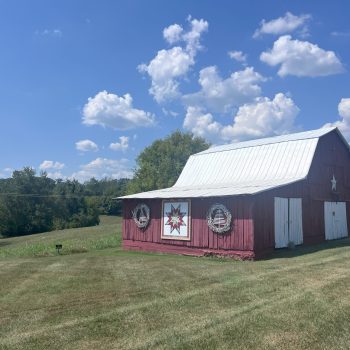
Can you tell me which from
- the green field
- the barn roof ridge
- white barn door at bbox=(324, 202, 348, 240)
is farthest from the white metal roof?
the green field

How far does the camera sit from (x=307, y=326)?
263 inches

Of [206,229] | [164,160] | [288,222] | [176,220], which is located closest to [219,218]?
[206,229]

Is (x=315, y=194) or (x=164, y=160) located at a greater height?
(x=164, y=160)

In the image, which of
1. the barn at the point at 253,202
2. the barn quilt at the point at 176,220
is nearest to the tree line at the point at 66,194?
the barn at the point at 253,202

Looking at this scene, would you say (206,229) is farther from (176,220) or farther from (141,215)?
(141,215)

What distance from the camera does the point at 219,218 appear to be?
→ 17594mm

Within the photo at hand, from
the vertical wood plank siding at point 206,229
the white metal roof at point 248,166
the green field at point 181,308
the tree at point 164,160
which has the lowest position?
the green field at point 181,308

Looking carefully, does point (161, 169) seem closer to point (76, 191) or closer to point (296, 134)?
point (76, 191)

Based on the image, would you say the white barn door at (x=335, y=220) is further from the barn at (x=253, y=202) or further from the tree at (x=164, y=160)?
the tree at (x=164, y=160)

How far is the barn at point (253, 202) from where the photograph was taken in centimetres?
1708

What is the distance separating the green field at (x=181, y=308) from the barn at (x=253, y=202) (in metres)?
4.18

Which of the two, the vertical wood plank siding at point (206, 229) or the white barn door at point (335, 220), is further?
the white barn door at point (335, 220)

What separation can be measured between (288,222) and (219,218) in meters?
3.65

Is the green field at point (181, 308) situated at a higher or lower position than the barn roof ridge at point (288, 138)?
lower
